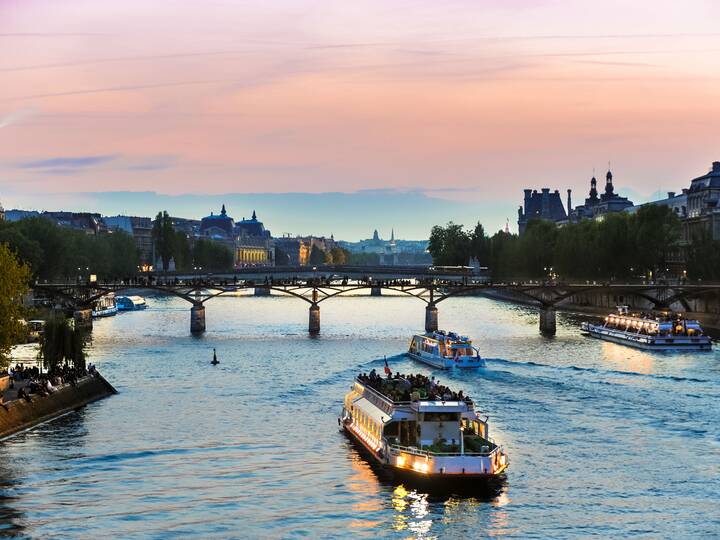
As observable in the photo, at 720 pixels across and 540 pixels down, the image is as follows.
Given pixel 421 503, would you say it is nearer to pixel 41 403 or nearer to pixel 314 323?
pixel 41 403

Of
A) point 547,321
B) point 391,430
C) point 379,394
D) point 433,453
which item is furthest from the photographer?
point 547,321

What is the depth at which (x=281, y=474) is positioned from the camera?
48.9 meters

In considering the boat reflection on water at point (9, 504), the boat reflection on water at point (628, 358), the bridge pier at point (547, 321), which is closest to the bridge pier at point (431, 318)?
the bridge pier at point (547, 321)

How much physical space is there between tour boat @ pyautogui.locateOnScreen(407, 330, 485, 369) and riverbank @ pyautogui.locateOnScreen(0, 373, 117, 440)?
86.0 feet

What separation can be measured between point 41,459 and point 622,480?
Result: 22462 mm

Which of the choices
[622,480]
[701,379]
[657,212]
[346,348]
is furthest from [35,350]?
[657,212]

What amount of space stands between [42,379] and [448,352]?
32697 mm

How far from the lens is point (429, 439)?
48500 millimetres

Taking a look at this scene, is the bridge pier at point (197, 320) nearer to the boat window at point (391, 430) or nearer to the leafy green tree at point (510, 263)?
the boat window at point (391, 430)

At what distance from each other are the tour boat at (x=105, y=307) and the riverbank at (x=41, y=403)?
237 feet

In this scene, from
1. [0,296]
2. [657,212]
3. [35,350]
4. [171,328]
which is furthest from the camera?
[657,212]

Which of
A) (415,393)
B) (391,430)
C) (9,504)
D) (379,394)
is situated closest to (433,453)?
(391,430)

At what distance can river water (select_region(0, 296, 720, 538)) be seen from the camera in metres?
42.1

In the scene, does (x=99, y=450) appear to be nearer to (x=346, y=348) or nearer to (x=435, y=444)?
(x=435, y=444)
